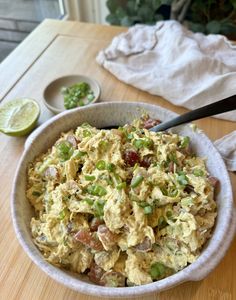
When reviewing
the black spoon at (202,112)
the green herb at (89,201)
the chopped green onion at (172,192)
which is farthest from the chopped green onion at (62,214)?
the black spoon at (202,112)

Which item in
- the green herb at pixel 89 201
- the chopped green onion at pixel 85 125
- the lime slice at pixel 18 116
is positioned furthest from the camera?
the lime slice at pixel 18 116

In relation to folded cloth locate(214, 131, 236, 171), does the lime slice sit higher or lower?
higher

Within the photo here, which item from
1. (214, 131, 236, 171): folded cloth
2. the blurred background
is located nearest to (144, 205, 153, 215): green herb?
(214, 131, 236, 171): folded cloth

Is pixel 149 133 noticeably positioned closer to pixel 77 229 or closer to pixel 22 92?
pixel 77 229

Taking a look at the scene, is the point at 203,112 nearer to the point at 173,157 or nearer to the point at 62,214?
the point at 173,157

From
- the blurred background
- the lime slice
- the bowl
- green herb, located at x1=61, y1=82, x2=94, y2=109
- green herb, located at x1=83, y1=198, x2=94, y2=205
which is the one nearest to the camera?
the bowl

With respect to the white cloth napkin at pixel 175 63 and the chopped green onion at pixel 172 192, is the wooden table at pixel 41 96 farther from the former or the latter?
the chopped green onion at pixel 172 192

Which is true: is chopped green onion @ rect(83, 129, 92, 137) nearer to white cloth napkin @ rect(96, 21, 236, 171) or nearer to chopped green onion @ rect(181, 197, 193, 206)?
chopped green onion @ rect(181, 197, 193, 206)
